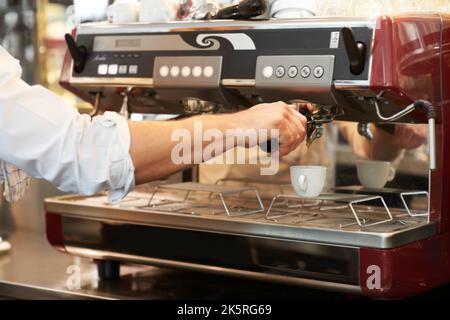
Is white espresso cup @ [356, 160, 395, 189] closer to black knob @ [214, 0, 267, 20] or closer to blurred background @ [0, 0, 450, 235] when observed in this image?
blurred background @ [0, 0, 450, 235]

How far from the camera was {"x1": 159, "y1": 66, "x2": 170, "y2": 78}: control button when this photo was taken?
1.62 metres

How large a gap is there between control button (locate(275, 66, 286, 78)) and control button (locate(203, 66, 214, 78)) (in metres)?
0.15

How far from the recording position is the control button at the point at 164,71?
63.7 inches

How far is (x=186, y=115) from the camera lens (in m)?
1.78

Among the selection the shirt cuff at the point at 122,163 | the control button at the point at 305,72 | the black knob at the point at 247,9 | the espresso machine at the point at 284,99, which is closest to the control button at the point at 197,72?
the espresso machine at the point at 284,99

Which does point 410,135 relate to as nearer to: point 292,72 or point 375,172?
point 375,172

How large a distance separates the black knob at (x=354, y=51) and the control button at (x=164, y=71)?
409 mm

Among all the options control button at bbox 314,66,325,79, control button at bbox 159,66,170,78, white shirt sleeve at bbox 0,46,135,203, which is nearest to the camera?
white shirt sleeve at bbox 0,46,135,203

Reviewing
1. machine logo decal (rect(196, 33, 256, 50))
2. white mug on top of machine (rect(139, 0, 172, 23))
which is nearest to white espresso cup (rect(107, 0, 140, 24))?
white mug on top of machine (rect(139, 0, 172, 23))

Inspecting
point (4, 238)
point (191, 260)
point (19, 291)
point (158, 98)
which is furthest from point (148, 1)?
point (4, 238)

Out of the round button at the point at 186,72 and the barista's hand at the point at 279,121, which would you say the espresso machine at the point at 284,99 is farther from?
the barista's hand at the point at 279,121

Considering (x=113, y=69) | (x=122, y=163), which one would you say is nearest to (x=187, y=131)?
(x=122, y=163)

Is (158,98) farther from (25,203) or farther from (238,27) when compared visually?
A: (25,203)

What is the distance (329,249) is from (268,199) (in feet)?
1.57
